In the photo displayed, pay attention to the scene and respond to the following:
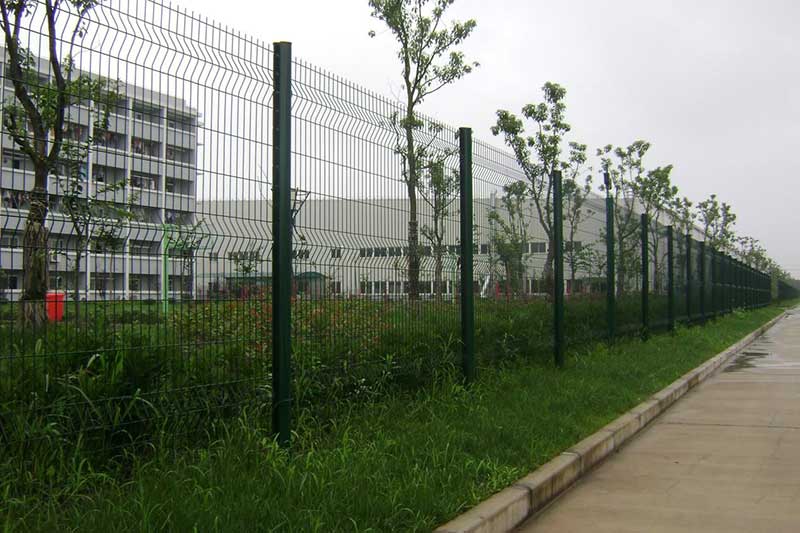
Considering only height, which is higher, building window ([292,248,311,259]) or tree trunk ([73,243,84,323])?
building window ([292,248,311,259])

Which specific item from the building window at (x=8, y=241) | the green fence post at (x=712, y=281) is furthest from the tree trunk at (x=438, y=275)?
the green fence post at (x=712, y=281)

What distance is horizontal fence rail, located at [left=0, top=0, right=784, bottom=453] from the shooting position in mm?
4031

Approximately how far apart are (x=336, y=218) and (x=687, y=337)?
12.1 metres

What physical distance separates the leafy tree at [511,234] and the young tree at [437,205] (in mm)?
1366

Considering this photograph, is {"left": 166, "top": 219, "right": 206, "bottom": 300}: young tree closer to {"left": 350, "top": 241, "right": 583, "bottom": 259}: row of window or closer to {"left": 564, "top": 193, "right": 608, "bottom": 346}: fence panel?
{"left": 350, "top": 241, "right": 583, "bottom": 259}: row of window

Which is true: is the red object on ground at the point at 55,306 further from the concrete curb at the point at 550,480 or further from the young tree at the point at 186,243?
the concrete curb at the point at 550,480

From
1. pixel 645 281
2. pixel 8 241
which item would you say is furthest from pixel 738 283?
pixel 8 241

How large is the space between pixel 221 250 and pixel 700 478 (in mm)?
3731

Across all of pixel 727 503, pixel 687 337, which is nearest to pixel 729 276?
pixel 687 337

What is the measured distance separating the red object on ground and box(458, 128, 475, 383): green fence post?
435 centimetres

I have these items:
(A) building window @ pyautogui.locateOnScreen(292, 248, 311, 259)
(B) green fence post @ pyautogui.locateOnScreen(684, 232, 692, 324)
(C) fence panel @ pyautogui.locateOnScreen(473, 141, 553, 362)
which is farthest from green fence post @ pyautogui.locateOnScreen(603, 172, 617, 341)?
(A) building window @ pyautogui.locateOnScreen(292, 248, 311, 259)

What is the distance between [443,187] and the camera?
757 cm

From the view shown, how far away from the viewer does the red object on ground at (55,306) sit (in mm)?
3975

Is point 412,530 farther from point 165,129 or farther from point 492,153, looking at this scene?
point 492,153
